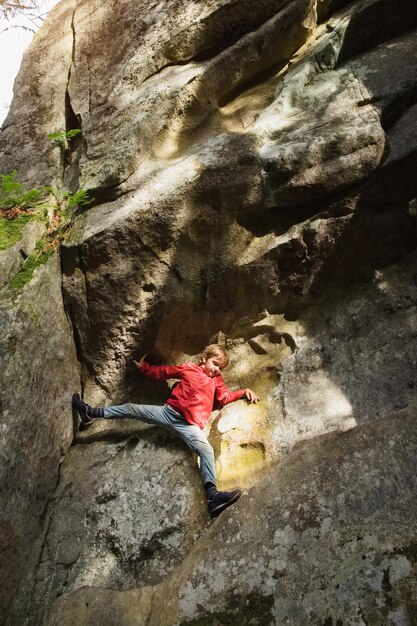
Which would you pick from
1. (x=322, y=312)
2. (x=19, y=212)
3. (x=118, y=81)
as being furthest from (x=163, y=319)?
(x=118, y=81)

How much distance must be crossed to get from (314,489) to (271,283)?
2753 mm

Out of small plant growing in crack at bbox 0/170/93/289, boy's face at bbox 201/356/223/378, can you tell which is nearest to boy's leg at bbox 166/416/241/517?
boy's face at bbox 201/356/223/378

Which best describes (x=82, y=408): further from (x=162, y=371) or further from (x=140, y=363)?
(x=162, y=371)

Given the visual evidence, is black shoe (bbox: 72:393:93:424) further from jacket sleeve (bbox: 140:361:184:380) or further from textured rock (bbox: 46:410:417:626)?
textured rock (bbox: 46:410:417:626)

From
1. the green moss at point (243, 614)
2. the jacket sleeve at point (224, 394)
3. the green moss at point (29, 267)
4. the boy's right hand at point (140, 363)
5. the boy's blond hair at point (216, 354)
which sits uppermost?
the green moss at point (29, 267)

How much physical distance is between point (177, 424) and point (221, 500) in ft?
3.42

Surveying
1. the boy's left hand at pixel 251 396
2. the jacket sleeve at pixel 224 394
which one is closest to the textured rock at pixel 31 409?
the jacket sleeve at pixel 224 394

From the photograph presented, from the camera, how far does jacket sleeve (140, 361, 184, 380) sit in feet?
17.4

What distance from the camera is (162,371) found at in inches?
212

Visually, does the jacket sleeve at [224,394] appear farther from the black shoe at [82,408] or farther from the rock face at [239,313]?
the black shoe at [82,408]

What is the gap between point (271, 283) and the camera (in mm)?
5648

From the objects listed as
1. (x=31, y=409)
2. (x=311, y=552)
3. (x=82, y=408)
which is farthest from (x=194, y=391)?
(x=311, y=552)

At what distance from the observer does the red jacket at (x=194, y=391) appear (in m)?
4.89

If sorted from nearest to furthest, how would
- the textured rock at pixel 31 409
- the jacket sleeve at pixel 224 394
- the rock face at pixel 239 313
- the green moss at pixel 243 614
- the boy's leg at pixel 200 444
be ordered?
the green moss at pixel 243 614
the rock face at pixel 239 313
the textured rock at pixel 31 409
the boy's leg at pixel 200 444
the jacket sleeve at pixel 224 394
